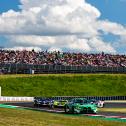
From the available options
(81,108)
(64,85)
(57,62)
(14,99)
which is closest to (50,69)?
(57,62)

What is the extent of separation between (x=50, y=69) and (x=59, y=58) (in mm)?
2238

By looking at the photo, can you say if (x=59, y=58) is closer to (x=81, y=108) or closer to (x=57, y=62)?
(x=57, y=62)

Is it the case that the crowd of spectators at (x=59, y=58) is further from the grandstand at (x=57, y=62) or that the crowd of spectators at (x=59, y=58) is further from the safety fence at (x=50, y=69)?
the safety fence at (x=50, y=69)

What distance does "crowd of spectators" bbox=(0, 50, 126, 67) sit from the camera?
67812 millimetres

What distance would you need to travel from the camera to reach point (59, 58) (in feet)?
233

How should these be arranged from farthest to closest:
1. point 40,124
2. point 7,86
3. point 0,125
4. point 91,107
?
point 7,86, point 91,107, point 40,124, point 0,125

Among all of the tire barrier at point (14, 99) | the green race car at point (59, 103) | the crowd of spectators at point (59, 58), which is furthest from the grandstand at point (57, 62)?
the green race car at point (59, 103)

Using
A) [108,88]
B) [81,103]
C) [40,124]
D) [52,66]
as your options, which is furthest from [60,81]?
[40,124]

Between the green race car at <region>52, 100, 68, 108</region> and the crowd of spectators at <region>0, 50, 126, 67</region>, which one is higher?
the crowd of spectators at <region>0, 50, 126, 67</region>

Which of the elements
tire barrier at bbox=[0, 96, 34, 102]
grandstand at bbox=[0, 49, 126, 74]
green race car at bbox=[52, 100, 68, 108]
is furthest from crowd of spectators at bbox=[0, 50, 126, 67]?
green race car at bbox=[52, 100, 68, 108]

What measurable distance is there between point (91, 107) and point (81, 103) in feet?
3.35

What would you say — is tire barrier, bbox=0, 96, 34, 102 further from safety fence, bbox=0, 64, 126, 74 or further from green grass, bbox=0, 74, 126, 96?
safety fence, bbox=0, 64, 126, 74

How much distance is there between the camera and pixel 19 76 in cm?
6975

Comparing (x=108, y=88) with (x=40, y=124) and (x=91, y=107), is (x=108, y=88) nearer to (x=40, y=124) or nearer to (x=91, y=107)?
(x=91, y=107)
